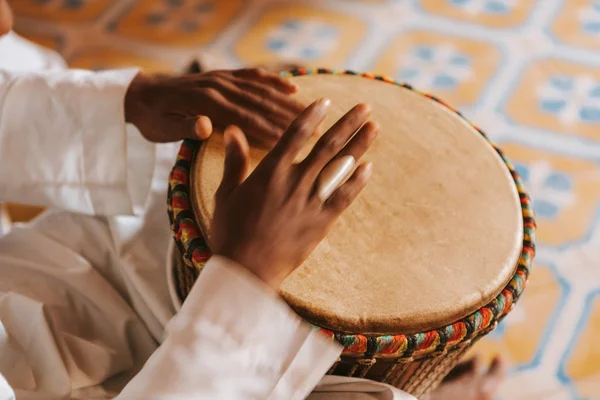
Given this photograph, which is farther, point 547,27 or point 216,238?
point 547,27

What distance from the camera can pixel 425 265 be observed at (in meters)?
0.62

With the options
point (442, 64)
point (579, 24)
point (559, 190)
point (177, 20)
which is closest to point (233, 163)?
point (559, 190)

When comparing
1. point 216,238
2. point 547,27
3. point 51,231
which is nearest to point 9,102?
point 51,231

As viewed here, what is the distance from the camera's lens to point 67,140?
83 centimetres

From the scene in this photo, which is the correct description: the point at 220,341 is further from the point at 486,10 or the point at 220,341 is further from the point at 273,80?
the point at 486,10

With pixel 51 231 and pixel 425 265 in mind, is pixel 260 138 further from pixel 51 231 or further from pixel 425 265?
pixel 51 231

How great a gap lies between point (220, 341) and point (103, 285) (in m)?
0.33

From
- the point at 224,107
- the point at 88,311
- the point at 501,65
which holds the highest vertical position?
the point at 224,107

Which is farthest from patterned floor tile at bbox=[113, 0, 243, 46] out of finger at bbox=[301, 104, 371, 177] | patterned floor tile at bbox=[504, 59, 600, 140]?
finger at bbox=[301, 104, 371, 177]

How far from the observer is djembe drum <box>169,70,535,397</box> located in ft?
1.93

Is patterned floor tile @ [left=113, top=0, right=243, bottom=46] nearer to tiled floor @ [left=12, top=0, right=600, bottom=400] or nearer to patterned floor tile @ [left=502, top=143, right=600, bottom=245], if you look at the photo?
tiled floor @ [left=12, top=0, right=600, bottom=400]

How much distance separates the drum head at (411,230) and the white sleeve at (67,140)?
7.4 inches

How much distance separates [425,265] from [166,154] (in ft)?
1.50

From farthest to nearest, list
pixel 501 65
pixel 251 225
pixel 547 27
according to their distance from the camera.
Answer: pixel 547 27
pixel 501 65
pixel 251 225
